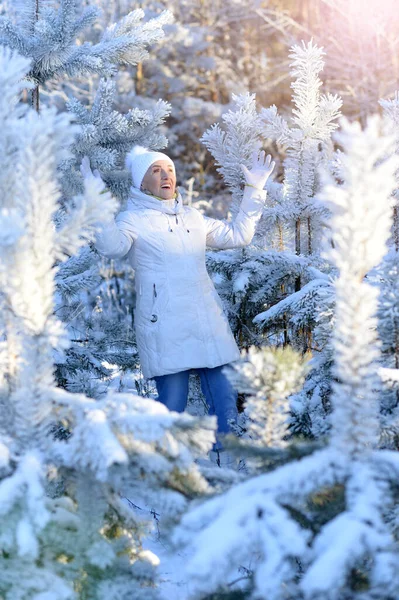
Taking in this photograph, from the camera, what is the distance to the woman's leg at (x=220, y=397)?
3510 millimetres

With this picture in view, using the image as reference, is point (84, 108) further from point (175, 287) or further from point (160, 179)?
point (175, 287)

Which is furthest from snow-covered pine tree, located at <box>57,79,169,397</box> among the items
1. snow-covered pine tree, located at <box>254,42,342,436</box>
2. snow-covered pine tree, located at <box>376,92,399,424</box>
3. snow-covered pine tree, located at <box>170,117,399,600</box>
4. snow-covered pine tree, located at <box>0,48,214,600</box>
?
snow-covered pine tree, located at <box>170,117,399,600</box>

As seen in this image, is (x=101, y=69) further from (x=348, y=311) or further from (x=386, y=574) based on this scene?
(x=386, y=574)

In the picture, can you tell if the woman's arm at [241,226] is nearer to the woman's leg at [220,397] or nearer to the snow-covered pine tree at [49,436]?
the woman's leg at [220,397]

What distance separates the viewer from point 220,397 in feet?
11.6

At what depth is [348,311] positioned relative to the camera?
1.56m

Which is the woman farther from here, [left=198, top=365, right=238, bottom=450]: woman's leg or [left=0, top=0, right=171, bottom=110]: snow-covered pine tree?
[left=0, top=0, right=171, bottom=110]: snow-covered pine tree

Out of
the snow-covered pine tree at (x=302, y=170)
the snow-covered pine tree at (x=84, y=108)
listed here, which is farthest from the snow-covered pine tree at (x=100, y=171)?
the snow-covered pine tree at (x=302, y=170)

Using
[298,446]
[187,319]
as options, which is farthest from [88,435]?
[187,319]

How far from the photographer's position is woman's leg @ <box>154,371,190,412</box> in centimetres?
345

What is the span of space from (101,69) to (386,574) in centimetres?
327

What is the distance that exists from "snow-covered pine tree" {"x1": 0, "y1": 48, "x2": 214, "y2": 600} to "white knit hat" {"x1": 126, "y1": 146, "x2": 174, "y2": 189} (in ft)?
5.72

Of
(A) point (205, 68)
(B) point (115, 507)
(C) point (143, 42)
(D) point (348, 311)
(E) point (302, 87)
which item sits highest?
(A) point (205, 68)

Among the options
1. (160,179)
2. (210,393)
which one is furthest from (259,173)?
(210,393)
